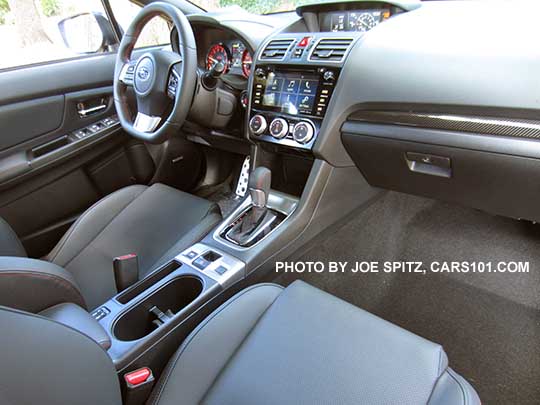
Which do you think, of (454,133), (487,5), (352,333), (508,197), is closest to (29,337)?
(352,333)

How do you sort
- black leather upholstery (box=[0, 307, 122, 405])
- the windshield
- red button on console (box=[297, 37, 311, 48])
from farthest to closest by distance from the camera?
the windshield, red button on console (box=[297, 37, 311, 48]), black leather upholstery (box=[0, 307, 122, 405])

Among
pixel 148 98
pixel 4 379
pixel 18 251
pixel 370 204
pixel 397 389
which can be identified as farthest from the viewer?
pixel 370 204

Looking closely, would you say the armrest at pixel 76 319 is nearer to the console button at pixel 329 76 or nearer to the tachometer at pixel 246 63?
the console button at pixel 329 76

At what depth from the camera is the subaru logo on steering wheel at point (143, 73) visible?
1.39 m

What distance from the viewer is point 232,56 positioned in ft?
5.39

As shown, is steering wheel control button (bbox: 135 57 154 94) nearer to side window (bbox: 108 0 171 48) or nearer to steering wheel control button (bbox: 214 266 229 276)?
side window (bbox: 108 0 171 48)

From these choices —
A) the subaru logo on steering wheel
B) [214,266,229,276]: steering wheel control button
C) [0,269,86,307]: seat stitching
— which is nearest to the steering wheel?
the subaru logo on steering wheel

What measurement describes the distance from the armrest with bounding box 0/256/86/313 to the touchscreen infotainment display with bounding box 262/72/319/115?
795 millimetres

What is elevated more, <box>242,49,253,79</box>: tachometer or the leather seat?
<box>242,49,253,79</box>: tachometer

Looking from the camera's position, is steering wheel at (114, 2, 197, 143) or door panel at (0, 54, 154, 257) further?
door panel at (0, 54, 154, 257)

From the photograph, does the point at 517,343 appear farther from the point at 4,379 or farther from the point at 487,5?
the point at 4,379

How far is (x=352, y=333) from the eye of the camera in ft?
2.78

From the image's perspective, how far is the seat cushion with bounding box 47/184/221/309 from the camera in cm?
131

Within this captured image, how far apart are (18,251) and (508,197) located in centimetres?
135
